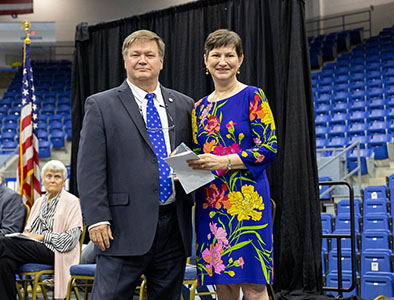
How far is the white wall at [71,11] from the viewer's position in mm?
Result: 14523

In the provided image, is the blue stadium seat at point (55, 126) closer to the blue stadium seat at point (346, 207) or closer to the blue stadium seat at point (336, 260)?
the blue stadium seat at point (346, 207)

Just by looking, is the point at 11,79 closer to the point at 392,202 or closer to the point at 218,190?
the point at 392,202

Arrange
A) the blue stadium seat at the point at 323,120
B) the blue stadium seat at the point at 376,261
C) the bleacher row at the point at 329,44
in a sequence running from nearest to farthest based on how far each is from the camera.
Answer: the blue stadium seat at the point at 376,261 → the blue stadium seat at the point at 323,120 → the bleacher row at the point at 329,44

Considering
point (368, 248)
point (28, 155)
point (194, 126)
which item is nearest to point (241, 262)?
point (194, 126)

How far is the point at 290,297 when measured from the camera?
3.66 metres

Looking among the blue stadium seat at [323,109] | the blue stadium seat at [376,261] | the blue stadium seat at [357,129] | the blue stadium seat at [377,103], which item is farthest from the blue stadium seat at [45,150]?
the blue stadium seat at [376,261]

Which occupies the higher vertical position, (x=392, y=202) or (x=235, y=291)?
(x=392, y=202)

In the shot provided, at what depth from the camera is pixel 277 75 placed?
164 inches

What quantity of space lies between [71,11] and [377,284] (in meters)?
12.3

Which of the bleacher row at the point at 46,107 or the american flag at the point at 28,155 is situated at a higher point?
the bleacher row at the point at 46,107

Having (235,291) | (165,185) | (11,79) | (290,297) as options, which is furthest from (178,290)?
(11,79)

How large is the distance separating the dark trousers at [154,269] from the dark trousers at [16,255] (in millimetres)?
2118

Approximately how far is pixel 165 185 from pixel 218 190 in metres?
0.21

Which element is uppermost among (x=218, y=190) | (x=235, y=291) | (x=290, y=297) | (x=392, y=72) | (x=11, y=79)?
(x=11, y=79)
